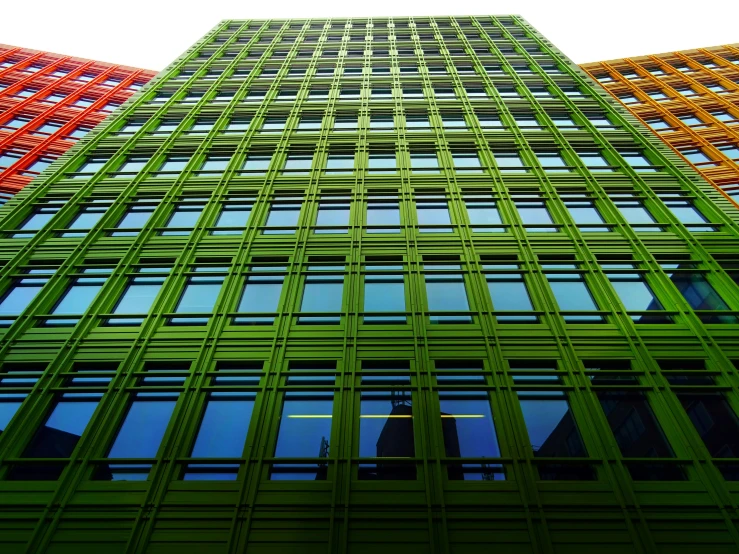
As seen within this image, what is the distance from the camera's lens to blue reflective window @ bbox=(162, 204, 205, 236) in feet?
58.1

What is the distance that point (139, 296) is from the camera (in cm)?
1517

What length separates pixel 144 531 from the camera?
9.47 meters

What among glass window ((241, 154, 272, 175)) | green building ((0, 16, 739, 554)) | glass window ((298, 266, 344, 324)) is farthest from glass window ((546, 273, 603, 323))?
glass window ((241, 154, 272, 175))

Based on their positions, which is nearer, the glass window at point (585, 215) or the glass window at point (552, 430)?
the glass window at point (552, 430)

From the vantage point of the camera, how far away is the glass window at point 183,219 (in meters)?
17.7

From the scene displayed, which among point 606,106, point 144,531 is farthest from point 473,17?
point 144,531

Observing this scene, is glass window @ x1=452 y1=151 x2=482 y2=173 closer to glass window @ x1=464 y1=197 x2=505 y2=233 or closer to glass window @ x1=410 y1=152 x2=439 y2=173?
glass window @ x1=410 y1=152 x2=439 y2=173

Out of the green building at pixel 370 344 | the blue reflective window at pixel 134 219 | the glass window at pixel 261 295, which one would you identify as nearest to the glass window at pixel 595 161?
the green building at pixel 370 344

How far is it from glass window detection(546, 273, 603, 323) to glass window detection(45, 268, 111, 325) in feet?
48.2

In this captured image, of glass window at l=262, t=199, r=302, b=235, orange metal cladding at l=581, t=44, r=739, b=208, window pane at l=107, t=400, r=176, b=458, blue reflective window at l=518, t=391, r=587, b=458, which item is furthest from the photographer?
orange metal cladding at l=581, t=44, r=739, b=208

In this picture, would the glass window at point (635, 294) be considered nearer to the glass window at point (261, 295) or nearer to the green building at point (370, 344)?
the green building at point (370, 344)

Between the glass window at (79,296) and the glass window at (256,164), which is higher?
the glass window at (256,164)

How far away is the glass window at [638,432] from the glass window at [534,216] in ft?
24.1

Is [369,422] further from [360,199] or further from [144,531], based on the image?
[360,199]
